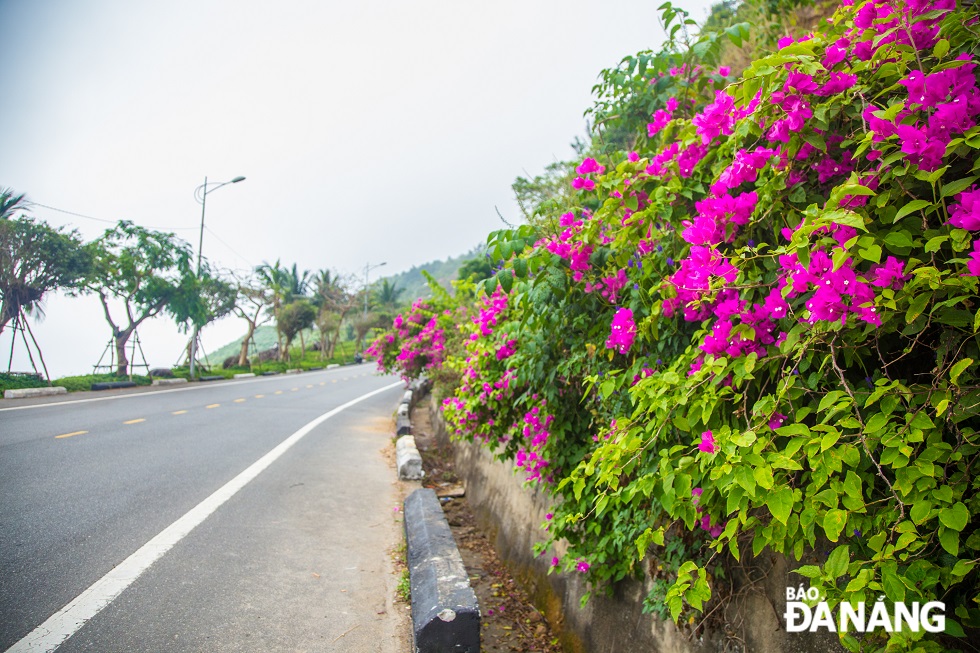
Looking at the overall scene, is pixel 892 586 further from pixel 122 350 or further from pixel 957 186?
pixel 122 350

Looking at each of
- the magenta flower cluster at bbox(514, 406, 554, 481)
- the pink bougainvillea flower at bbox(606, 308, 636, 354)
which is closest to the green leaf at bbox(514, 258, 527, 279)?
the pink bougainvillea flower at bbox(606, 308, 636, 354)

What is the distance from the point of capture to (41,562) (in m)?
3.66

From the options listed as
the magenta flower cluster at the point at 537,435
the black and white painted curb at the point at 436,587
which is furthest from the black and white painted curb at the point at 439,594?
the magenta flower cluster at the point at 537,435

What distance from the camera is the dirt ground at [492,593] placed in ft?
12.3

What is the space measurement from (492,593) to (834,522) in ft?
11.9

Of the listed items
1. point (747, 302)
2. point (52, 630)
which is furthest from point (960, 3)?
point (52, 630)

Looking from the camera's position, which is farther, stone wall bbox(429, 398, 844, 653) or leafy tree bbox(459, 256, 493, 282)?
leafy tree bbox(459, 256, 493, 282)

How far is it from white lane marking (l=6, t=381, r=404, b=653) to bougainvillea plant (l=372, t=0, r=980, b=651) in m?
2.65

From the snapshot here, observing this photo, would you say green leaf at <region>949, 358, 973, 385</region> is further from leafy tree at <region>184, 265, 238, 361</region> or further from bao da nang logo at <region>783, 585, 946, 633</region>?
leafy tree at <region>184, 265, 238, 361</region>

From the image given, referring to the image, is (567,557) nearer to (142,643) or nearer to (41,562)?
(142,643)

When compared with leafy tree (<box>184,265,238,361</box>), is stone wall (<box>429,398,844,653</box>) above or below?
below

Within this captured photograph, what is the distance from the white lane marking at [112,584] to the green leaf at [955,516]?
372 centimetres

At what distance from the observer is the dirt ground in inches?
148

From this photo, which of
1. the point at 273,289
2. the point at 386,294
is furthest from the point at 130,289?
the point at 386,294
